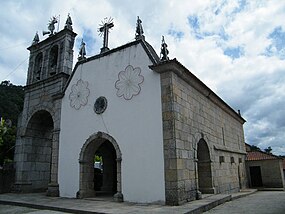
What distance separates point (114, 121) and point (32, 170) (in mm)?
5615

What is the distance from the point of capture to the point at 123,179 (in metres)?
7.73

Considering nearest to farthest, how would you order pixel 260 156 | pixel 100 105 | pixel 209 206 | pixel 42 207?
1. pixel 209 206
2. pixel 42 207
3. pixel 100 105
4. pixel 260 156

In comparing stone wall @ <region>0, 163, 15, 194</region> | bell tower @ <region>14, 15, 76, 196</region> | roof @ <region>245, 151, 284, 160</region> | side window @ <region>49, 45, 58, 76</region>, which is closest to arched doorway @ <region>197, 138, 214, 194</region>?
bell tower @ <region>14, 15, 76, 196</region>

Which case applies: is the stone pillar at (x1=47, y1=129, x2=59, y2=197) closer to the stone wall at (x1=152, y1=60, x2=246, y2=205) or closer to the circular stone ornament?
the circular stone ornament

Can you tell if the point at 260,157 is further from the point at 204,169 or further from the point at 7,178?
the point at 7,178

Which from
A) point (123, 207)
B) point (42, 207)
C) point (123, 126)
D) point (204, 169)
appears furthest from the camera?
point (204, 169)

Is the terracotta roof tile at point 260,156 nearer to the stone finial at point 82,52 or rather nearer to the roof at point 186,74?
the roof at point 186,74

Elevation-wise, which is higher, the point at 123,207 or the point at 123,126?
the point at 123,126

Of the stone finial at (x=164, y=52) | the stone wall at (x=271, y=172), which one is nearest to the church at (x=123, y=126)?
the stone finial at (x=164, y=52)

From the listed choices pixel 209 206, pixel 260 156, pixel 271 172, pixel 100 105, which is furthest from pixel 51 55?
pixel 271 172

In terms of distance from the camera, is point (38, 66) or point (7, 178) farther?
point (38, 66)

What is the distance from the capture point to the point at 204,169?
376 inches

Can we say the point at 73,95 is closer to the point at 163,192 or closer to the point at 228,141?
the point at 163,192

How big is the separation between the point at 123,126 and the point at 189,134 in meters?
2.06
